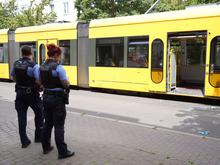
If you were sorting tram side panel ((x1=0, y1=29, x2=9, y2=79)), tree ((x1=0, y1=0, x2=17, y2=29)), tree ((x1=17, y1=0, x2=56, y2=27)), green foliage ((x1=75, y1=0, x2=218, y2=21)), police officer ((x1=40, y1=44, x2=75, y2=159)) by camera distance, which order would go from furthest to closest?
tree ((x1=0, y1=0, x2=17, y2=29))
tree ((x1=17, y1=0, x2=56, y2=27))
green foliage ((x1=75, y1=0, x2=218, y2=21))
tram side panel ((x1=0, y1=29, x2=9, y2=79))
police officer ((x1=40, y1=44, x2=75, y2=159))

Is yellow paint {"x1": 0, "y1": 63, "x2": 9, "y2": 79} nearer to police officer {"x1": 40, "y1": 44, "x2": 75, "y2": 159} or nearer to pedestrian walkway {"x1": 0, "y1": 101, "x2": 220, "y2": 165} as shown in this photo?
pedestrian walkway {"x1": 0, "y1": 101, "x2": 220, "y2": 165}

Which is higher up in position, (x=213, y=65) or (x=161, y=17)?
(x=161, y=17)

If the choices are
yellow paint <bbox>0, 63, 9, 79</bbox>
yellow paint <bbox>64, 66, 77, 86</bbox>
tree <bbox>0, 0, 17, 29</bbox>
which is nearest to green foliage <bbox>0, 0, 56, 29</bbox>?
tree <bbox>0, 0, 17, 29</bbox>

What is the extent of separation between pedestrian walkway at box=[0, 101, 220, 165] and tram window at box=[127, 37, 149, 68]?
4804mm

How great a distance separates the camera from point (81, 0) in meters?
28.0

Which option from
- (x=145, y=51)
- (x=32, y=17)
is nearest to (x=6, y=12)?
(x=32, y=17)

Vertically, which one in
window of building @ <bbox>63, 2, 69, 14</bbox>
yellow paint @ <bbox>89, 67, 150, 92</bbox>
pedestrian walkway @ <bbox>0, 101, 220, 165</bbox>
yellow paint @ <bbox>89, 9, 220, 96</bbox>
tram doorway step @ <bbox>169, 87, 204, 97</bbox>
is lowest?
pedestrian walkway @ <bbox>0, 101, 220, 165</bbox>

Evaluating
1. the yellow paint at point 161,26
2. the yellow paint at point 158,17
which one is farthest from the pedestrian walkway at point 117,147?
the yellow paint at point 158,17

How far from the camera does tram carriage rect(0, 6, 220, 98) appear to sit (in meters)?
10.7

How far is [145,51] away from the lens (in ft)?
40.2

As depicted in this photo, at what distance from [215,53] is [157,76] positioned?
2.32 metres

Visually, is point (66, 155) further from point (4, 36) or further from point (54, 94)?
point (4, 36)

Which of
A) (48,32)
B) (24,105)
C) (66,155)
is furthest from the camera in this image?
(48,32)

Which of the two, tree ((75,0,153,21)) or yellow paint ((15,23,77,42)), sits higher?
tree ((75,0,153,21))
